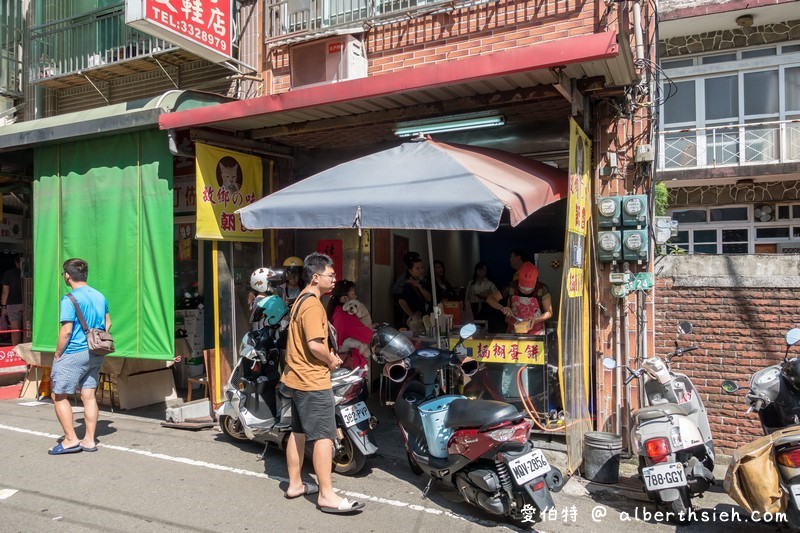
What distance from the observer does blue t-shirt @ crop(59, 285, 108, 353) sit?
6031mm

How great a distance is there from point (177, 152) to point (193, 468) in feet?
12.5

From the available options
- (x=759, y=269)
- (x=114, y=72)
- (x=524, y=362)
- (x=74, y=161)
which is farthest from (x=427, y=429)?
(x=114, y=72)

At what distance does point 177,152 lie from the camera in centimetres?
729

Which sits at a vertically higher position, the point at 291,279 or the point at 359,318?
the point at 291,279

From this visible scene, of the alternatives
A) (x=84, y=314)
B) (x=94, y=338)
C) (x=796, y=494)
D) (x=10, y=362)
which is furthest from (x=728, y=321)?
(x=10, y=362)

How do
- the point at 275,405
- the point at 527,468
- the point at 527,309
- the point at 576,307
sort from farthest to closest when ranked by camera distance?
the point at 527,309 < the point at 275,405 < the point at 576,307 < the point at 527,468

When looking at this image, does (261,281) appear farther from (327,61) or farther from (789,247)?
(789,247)

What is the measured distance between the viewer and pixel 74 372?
6059 millimetres

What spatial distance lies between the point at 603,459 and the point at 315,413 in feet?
8.52

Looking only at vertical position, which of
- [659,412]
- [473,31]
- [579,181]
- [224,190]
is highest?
[473,31]

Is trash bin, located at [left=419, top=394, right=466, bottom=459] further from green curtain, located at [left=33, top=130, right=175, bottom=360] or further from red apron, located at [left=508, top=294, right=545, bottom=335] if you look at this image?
green curtain, located at [left=33, top=130, right=175, bottom=360]

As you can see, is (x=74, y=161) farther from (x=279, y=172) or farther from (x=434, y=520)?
(x=434, y=520)

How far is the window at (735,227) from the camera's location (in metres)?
16.7

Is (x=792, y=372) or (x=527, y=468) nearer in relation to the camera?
(x=527, y=468)
